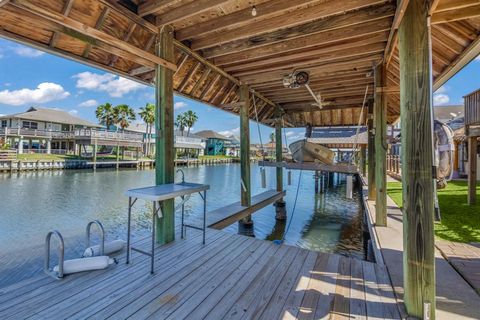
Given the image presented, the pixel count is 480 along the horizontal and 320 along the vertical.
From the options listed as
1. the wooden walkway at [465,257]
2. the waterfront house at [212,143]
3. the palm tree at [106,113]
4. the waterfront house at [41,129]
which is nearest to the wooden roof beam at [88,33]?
the wooden walkway at [465,257]

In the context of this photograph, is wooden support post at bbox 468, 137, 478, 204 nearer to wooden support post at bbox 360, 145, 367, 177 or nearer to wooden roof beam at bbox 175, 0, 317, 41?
wooden roof beam at bbox 175, 0, 317, 41

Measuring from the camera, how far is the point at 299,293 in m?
2.17

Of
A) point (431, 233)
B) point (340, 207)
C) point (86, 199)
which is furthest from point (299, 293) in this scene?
point (86, 199)

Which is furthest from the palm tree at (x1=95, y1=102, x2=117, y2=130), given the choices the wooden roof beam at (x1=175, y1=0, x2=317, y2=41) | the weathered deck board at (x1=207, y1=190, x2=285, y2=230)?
the wooden roof beam at (x1=175, y1=0, x2=317, y2=41)

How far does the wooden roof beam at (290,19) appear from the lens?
8.66ft

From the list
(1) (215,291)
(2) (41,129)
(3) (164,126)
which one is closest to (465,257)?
(1) (215,291)

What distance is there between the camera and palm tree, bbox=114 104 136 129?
3077 cm

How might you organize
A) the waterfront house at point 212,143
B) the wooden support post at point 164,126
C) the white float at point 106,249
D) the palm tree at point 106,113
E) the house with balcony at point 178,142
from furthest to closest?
1. the waterfront house at point 212,143
2. the house with balcony at point 178,142
3. the palm tree at point 106,113
4. the wooden support post at point 164,126
5. the white float at point 106,249

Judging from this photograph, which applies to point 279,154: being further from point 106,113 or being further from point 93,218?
point 106,113

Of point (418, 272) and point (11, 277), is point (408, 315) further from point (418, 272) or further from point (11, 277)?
point (11, 277)

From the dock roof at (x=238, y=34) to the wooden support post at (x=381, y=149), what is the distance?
35cm

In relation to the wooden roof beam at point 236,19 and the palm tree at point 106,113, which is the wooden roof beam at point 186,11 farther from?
the palm tree at point 106,113

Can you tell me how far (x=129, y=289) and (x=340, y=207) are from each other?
32.3ft

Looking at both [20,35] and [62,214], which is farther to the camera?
[62,214]
